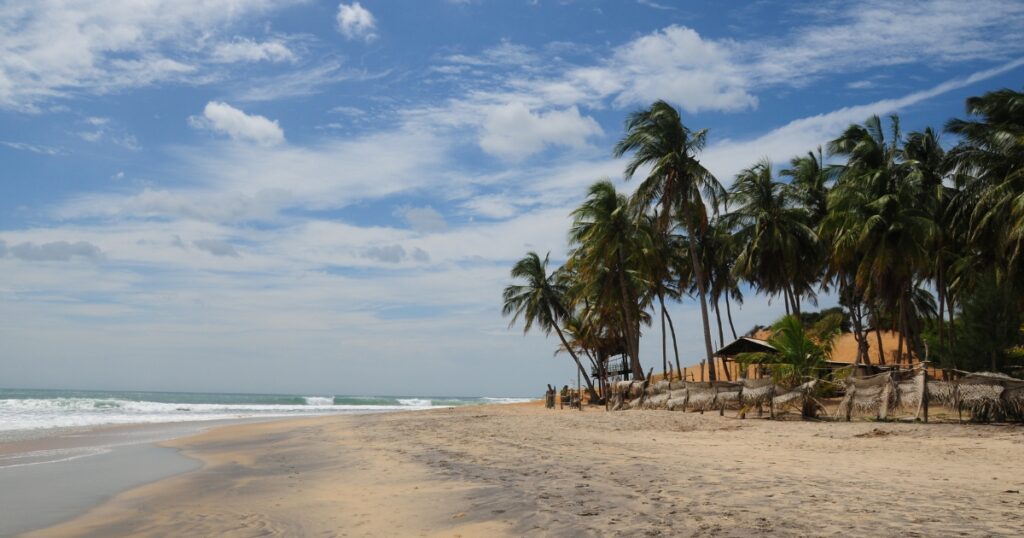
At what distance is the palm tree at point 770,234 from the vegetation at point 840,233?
0.20ft

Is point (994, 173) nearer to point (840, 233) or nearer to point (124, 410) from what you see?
point (840, 233)

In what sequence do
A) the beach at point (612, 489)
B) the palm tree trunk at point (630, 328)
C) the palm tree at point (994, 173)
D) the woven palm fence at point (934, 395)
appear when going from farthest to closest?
the palm tree trunk at point (630, 328) < the palm tree at point (994, 173) < the woven palm fence at point (934, 395) < the beach at point (612, 489)

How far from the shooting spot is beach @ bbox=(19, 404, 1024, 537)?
614 cm

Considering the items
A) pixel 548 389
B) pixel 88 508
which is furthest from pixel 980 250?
pixel 88 508

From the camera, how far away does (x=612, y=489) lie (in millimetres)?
7836

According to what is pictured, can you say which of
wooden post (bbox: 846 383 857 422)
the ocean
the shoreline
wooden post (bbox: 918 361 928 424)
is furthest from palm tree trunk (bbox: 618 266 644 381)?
the ocean

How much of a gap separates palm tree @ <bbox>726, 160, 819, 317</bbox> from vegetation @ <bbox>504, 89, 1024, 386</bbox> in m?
0.06

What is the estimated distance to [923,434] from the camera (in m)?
14.1

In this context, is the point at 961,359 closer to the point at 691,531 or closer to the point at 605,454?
the point at 605,454

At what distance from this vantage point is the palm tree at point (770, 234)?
100 ft

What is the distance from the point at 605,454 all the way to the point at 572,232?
74.4ft

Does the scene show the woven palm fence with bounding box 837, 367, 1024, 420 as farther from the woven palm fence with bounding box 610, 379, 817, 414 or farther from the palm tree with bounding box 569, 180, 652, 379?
the palm tree with bounding box 569, 180, 652, 379

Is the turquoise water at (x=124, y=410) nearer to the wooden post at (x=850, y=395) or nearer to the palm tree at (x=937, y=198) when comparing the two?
the wooden post at (x=850, y=395)

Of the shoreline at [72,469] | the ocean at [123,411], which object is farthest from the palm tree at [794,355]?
the ocean at [123,411]
